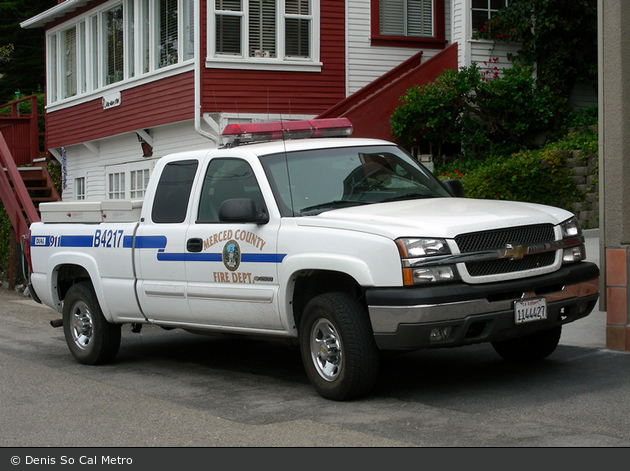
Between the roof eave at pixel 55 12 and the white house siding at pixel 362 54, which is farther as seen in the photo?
the roof eave at pixel 55 12

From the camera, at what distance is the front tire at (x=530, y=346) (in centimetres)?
753

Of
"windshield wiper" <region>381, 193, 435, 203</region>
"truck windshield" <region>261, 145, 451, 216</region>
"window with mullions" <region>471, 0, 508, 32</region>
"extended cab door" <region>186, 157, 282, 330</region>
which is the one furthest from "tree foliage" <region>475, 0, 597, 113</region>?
"extended cab door" <region>186, 157, 282, 330</region>

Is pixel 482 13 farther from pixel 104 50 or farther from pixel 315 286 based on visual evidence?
pixel 315 286

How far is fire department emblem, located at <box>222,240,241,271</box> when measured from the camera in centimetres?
729

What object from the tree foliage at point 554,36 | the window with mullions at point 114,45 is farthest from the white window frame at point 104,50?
the tree foliage at point 554,36

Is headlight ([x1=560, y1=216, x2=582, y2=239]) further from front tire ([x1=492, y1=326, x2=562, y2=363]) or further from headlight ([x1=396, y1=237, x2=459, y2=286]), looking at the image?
headlight ([x1=396, y1=237, x2=459, y2=286])

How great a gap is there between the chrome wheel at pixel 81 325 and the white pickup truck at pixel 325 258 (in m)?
0.02

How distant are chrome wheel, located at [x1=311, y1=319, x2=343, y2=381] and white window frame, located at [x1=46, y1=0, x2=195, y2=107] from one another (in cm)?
1172

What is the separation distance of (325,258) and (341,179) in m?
1.09

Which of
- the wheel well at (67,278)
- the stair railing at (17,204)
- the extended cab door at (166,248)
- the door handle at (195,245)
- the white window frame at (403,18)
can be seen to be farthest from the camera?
the white window frame at (403,18)

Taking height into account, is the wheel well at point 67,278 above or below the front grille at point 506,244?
below

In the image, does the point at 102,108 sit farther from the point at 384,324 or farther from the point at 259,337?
the point at 384,324

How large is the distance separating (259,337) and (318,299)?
105 cm

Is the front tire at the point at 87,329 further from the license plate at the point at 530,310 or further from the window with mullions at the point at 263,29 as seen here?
the window with mullions at the point at 263,29
